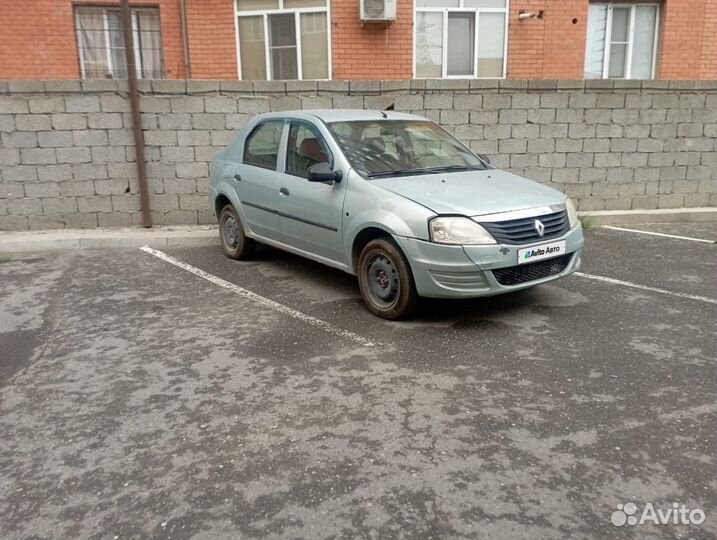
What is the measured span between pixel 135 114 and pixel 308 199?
A: 394cm

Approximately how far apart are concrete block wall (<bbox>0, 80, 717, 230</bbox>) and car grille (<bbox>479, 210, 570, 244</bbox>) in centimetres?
430

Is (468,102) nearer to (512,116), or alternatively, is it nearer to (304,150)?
(512,116)

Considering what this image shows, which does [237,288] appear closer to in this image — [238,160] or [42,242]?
[238,160]

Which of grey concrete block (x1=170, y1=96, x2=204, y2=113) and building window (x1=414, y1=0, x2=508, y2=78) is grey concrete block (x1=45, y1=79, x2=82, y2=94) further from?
building window (x1=414, y1=0, x2=508, y2=78)

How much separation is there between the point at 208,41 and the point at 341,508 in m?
10.1

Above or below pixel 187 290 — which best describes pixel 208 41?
above

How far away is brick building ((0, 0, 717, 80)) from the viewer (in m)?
10.6

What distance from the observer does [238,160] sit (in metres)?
6.74

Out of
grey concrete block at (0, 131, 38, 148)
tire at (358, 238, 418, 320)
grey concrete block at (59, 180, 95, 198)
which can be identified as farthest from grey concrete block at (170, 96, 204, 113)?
tire at (358, 238, 418, 320)

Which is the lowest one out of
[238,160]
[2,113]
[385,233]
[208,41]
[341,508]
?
[341,508]

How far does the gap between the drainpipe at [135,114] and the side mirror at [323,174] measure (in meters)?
4.04

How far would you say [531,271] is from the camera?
4707mm

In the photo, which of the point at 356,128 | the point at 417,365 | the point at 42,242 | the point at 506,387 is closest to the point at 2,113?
the point at 42,242

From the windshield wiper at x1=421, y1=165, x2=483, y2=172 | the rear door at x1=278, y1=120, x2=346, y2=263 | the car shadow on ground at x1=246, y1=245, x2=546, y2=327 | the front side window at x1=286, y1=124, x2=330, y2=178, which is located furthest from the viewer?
the front side window at x1=286, y1=124, x2=330, y2=178
